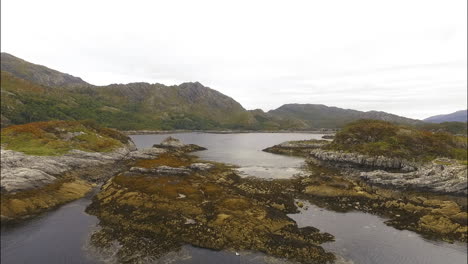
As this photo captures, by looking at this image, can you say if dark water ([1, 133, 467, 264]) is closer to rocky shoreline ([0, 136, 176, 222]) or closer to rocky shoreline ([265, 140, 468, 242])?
rocky shoreline ([265, 140, 468, 242])

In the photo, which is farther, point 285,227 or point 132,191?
point 132,191

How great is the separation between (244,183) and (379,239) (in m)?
32.8

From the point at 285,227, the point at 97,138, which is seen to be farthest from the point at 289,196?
the point at 97,138

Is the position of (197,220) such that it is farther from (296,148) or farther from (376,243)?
(296,148)

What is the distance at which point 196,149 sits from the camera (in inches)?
5531

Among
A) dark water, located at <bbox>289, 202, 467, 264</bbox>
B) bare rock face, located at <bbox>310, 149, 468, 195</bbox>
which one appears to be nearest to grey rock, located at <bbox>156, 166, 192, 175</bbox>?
dark water, located at <bbox>289, 202, 467, 264</bbox>

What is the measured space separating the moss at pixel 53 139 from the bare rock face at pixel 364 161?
80.6m

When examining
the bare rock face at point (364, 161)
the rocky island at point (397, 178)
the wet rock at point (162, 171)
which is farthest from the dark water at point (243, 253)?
the bare rock face at point (364, 161)

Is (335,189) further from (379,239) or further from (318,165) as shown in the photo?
(318,165)

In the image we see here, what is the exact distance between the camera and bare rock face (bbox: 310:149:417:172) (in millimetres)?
81875

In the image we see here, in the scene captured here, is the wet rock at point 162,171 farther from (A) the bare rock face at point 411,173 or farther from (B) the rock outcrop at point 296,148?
(B) the rock outcrop at point 296,148

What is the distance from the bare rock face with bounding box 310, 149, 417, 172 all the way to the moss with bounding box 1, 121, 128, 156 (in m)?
80.6

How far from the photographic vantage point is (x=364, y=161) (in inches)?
3469

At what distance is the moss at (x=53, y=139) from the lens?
7664 cm
